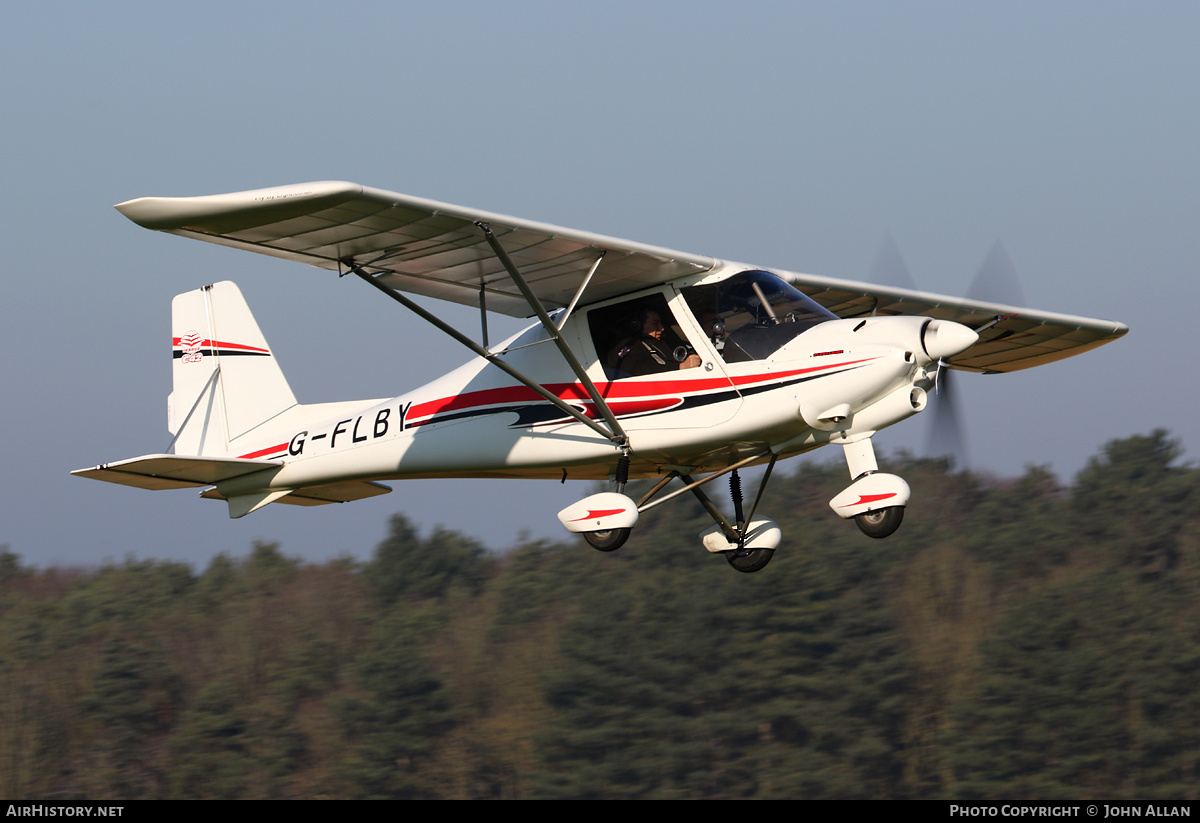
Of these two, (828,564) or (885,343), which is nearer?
(885,343)

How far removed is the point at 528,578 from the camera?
60.7 m

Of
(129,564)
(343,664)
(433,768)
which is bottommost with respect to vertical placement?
(433,768)

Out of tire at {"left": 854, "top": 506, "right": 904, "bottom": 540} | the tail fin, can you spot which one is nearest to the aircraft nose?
tire at {"left": 854, "top": 506, "right": 904, "bottom": 540}

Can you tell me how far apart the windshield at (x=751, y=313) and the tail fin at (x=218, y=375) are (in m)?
5.50

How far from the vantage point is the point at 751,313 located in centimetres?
1075

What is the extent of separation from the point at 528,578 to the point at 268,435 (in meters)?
47.1

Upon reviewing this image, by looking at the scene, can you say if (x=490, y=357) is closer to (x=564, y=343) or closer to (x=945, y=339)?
(x=564, y=343)

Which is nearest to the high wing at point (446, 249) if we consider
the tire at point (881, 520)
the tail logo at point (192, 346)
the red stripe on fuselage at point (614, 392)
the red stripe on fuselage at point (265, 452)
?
the red stripe on fuselage at point (614, 392)

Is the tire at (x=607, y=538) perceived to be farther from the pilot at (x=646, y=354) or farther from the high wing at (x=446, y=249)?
the high wing at (x=446, y=249)

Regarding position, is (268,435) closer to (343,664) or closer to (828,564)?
(828,564)

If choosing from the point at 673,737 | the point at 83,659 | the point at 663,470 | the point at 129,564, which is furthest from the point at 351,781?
the point at 663,470

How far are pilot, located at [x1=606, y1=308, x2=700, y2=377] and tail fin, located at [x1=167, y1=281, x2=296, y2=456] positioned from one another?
4.69m

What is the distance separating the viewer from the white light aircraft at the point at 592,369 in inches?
395

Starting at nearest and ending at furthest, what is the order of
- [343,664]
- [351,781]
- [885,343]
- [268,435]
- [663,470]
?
[885,343]
[663,470]
[268,435]
[351,781]
[343,664]
